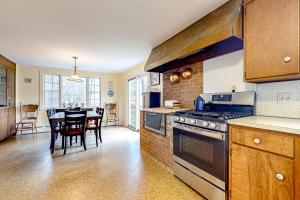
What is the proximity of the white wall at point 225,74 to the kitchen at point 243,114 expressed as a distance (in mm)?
11

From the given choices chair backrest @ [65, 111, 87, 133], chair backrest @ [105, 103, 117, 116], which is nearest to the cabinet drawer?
chair backrest @ [65, 111, 87, 133]

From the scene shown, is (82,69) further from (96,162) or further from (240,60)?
(240,60)

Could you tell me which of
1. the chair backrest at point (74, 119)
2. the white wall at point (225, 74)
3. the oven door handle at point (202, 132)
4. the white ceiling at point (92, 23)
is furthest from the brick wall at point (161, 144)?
the white ceiling at point (92, 23)

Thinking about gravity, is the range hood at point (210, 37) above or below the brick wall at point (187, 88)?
above

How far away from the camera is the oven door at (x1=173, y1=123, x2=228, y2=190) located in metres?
1.59

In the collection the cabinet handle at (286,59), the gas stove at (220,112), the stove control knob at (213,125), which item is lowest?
the stove control knob at (213,125)

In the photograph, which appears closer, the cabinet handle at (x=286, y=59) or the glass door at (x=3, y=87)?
the cabinet handle at (x=286, y=59)

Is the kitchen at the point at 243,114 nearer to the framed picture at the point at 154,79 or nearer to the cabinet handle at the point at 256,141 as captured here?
the cabinet handle at the point at 256,141

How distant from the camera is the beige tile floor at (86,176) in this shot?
6.12ft

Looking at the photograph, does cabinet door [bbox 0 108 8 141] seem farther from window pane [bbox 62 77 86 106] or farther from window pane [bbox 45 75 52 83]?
window pane [bbox 62 77 86 106]

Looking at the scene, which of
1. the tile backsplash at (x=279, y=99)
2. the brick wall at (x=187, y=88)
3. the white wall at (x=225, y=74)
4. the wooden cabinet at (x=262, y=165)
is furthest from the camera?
the brick wall at (x=187, y=88)

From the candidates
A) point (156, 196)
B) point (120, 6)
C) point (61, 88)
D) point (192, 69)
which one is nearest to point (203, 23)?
point (192, 69)

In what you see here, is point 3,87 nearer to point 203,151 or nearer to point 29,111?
point 29,111

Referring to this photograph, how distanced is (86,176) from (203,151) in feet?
5.56
